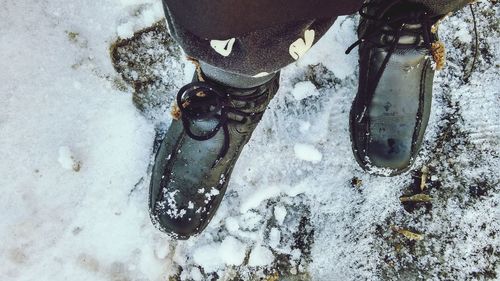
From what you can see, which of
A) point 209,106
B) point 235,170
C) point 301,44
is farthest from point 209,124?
point 301,44

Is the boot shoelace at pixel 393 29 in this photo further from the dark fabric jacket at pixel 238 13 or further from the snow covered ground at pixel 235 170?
the dark fabric jacket at pixel 238 13

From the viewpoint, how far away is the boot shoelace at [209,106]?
0.98m

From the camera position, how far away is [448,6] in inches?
37.2

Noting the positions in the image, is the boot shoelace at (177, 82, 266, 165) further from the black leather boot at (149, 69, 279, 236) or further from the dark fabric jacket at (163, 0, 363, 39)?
the dark fabric jacket at (163, 0, 363, 39)

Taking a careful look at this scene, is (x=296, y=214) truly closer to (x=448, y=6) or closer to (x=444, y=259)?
(x=444, y=259)

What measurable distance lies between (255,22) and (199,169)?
0.55m

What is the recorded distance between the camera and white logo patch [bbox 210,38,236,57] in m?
0.68

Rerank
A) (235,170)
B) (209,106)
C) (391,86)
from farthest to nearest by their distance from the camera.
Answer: (235,170) → (391,86) → (209,106)

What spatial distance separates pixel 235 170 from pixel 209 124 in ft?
0.90

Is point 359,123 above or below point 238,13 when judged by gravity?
below

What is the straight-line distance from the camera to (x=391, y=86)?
1116mm

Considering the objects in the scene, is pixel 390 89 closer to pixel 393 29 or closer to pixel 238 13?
pixel 393 29

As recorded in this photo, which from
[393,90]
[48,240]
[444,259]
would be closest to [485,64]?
[393,90]

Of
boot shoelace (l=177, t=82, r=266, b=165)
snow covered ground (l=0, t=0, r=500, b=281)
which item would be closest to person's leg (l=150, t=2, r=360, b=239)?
boot shoelace (l=177, t=82, r=266, b=165)
